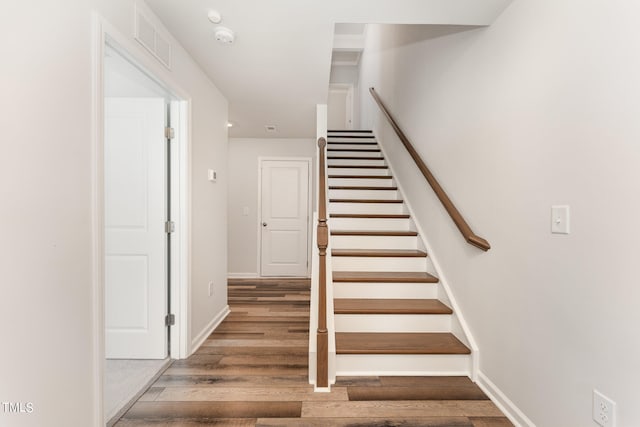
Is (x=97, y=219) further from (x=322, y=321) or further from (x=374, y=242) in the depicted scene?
(x=374, y=242)

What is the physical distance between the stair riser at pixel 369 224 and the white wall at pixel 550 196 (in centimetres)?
90

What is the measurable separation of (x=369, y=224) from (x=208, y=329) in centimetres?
181

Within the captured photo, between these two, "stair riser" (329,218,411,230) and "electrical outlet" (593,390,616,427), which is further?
"stair riser" (329,218,411,230)

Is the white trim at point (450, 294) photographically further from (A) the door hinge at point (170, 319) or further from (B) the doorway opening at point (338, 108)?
(B) the doorway opening at point (338, 108)

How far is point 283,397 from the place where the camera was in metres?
1.96

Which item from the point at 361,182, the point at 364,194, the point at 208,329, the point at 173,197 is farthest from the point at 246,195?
the point at 173,197

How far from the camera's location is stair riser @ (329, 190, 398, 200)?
3871mm

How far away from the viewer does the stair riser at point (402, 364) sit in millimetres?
2158

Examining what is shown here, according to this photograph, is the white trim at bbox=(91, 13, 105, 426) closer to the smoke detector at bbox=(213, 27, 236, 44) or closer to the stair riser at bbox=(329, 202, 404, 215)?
the smoke detector at bbox=(213, 27, 236, 44)

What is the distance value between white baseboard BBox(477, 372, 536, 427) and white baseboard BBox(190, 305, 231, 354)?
2.04m

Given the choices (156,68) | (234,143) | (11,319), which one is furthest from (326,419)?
(234,143)

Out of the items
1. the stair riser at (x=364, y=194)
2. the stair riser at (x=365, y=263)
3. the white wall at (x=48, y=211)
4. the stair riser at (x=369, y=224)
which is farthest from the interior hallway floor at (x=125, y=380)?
the stair riser at (x=364, y=194)

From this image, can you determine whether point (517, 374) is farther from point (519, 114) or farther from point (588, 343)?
point (519, 114)

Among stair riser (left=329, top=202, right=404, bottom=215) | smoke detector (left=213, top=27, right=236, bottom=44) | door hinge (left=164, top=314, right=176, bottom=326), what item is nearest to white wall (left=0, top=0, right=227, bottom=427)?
smoke detector (left=213, top=27, right=236, bottom=44)
